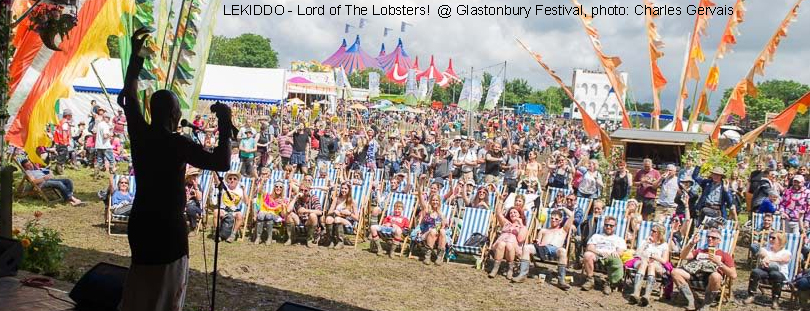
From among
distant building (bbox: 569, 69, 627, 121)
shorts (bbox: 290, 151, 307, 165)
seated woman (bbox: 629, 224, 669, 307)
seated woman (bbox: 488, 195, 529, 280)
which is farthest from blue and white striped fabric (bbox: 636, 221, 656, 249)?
distant building (bbox: 569, 69, 627, 121)

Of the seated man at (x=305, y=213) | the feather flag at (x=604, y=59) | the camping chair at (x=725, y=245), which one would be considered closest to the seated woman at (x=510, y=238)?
the camping chair at (x=725, y=245)

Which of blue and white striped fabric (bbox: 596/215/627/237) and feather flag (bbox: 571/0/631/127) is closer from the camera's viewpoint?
blue and white striped fabric (bbox: 596/215/627/237)

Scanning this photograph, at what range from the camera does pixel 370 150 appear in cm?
1438

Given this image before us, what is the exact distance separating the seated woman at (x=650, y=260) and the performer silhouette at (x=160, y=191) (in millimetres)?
5526

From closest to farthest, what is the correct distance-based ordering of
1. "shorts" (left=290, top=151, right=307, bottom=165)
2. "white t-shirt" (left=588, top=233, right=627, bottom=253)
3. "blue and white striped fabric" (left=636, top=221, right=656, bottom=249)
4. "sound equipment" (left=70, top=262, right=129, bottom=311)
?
"sound equipment" (left=70, top=262, right=129, bottom=311) → "white t-shirt" (left=588, top=233, right=627, bottom=253) → "blue and white striped fabric" (left=636, top=221, right=656, bottom=249) → "shorts" (left=290, top=151, right=307, bottom=165)

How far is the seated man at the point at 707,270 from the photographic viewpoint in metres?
7.43

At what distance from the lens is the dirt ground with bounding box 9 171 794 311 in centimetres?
688

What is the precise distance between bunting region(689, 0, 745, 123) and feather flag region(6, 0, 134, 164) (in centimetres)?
1567

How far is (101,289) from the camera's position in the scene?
4863 mm

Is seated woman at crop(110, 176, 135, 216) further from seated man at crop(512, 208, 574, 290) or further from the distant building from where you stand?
the distant building

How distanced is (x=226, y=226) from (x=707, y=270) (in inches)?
232

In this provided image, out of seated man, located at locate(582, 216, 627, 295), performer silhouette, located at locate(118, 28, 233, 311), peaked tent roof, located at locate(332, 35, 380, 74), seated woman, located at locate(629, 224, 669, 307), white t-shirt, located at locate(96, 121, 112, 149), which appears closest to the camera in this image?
performer silhouette, located at locate(118, 28, 233, 311)

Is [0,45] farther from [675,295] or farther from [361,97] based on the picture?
[361,97]

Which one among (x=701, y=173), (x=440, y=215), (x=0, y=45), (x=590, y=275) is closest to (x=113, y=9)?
(x=0, y=45)
